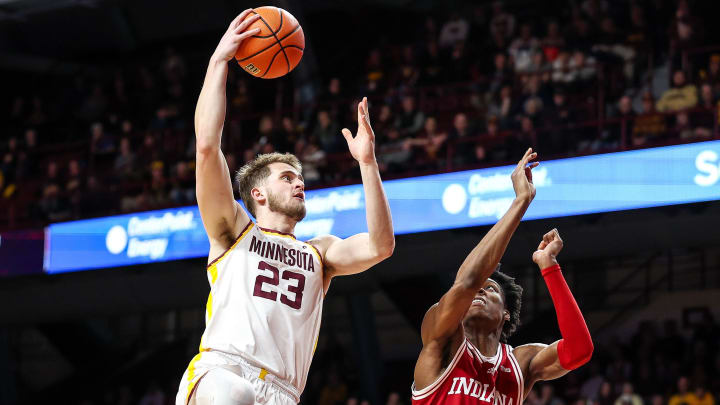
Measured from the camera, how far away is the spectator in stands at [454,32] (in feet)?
58.3

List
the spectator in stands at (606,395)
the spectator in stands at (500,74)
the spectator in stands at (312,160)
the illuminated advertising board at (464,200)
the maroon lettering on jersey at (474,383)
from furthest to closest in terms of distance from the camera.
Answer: the spectator in stands at (500,74) < the spectator in stands at (312,160) < the spectator in stands at (606,395) < the illuminated advertising board at (464,200) < the maroon lettering on jersey at (474,383)

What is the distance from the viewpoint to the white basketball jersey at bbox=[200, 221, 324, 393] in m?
4.49

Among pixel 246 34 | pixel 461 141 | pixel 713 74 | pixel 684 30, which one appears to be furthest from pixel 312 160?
pixel 246 34

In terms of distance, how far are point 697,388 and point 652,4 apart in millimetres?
6887

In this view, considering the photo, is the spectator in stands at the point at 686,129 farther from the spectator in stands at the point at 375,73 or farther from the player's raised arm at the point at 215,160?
the player's raised arm at the point at 215,160

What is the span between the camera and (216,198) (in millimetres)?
4562

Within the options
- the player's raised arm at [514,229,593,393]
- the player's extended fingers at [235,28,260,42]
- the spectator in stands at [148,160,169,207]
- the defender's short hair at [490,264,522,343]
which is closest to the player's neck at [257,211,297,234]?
the player's extended fingers at [235,28,260,42]

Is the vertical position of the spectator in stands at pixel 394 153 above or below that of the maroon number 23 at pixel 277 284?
below

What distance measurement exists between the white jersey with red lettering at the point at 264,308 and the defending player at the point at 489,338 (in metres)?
0.60

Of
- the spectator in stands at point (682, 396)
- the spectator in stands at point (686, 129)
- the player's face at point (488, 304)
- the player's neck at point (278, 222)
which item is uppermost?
the player's neck at point (278, 222)

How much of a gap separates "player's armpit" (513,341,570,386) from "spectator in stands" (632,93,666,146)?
8.36 m

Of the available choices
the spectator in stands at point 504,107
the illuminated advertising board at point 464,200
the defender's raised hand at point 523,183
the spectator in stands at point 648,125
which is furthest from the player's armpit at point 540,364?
the spectator in stands at point 504,107

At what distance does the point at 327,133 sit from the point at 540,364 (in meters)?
11.1

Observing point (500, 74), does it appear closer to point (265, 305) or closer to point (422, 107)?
point (422, 107)
